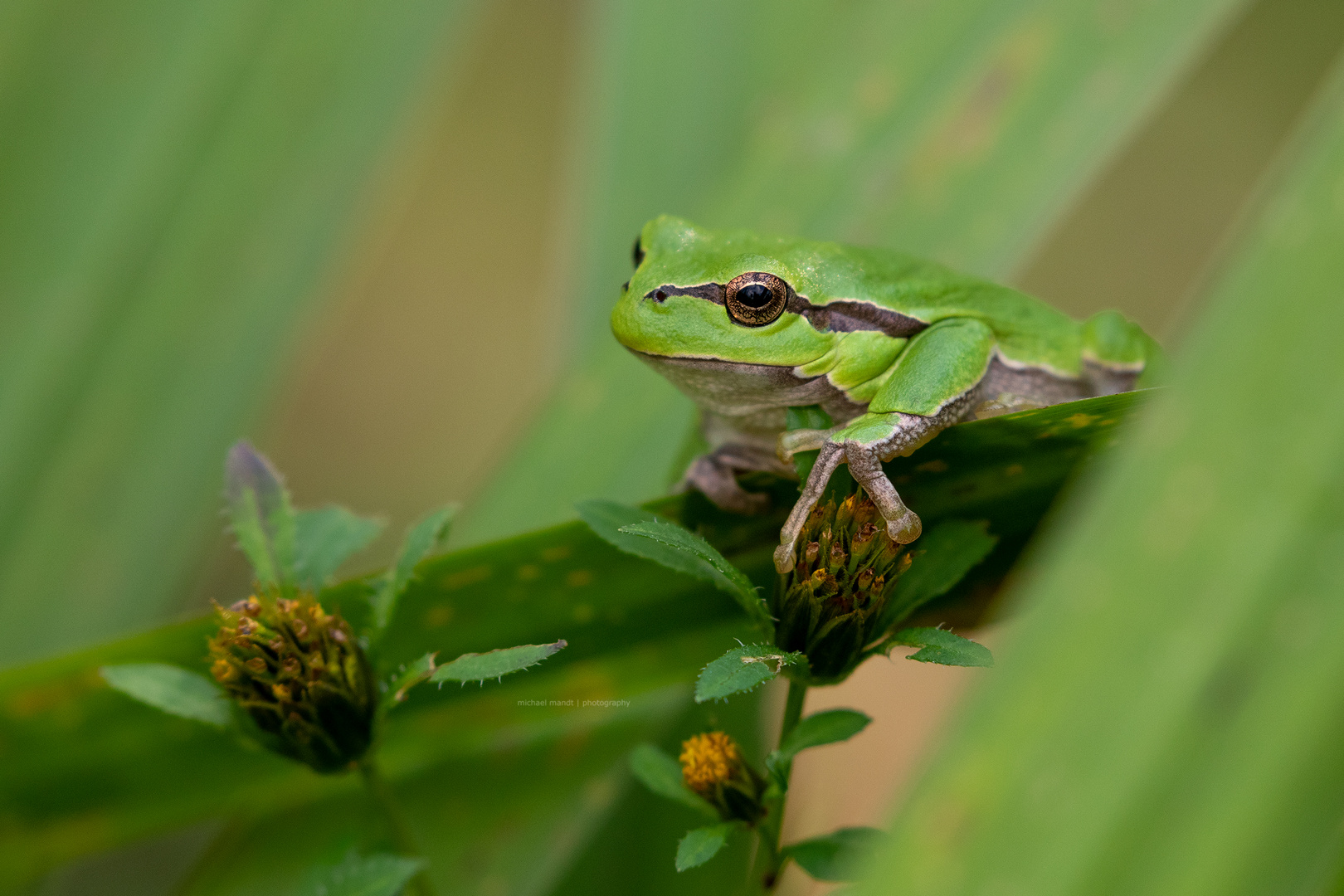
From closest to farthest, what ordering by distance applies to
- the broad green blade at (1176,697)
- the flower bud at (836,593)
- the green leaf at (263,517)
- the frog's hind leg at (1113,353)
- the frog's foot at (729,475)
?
the broad green blade at (1176,697) → the flower bud at (836,593) → the green leaf at (263,517) → the frog's foot at (729,475) → the frog's hind leg at (1113,353)

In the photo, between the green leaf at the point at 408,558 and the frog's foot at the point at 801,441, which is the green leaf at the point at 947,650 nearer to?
the frog's foot at the point at 801,441

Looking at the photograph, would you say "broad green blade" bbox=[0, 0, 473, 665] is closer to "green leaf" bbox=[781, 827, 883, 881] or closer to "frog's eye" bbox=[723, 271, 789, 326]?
"frog's eye" bbox=[723, 271, 789, 326]

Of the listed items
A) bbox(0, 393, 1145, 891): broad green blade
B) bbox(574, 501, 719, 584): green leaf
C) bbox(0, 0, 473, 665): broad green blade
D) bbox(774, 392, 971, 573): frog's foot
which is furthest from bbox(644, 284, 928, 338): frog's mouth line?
bbox(0, 0, 473, 665): broad green blade

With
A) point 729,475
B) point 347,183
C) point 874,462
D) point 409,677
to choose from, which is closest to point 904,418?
point 874,462

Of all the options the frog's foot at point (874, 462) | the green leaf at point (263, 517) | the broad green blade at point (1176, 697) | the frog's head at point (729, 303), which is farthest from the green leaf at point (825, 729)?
the frog's head at point (729, 303)

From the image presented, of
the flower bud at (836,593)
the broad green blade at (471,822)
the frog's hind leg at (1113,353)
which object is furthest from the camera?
the frog's hind leg at (1113,353)

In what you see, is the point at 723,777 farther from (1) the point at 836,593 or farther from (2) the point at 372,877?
(2) the point at 372,877
